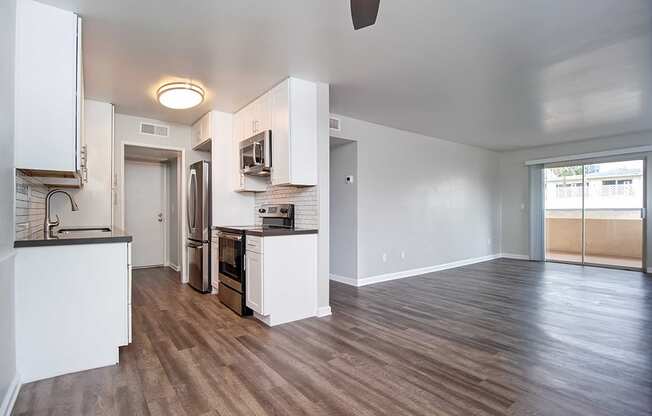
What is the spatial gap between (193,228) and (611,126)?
272 inches

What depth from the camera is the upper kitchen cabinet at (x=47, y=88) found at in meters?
2.24

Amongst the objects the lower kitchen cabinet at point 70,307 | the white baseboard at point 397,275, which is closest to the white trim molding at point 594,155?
the white baseboard at point 397,275

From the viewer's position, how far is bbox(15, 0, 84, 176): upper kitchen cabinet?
2236mm

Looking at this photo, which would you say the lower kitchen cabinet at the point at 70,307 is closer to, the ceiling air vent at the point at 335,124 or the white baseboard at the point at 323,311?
the white baseboard at the point at 323,311

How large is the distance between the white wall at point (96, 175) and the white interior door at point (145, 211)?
2137mm

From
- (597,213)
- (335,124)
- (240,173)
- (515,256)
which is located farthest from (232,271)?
(597,213)

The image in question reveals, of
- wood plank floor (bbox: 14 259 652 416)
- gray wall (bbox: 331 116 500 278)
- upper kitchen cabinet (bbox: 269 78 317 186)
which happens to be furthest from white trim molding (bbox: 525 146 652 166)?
upper kitchen cabinet (bbox: 269 78 317 186)

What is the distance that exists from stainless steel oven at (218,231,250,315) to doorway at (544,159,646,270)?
6843 millimetres

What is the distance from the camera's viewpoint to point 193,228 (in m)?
4.75

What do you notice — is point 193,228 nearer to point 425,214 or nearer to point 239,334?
point 239,334

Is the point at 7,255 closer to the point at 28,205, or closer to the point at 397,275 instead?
the point at 28,205

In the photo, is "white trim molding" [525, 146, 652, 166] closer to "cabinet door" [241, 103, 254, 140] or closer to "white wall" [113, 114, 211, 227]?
"cabinet door" [241, 103, 254, 140]

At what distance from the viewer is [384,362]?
7.97 ft

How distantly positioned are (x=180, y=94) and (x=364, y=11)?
2.50m
